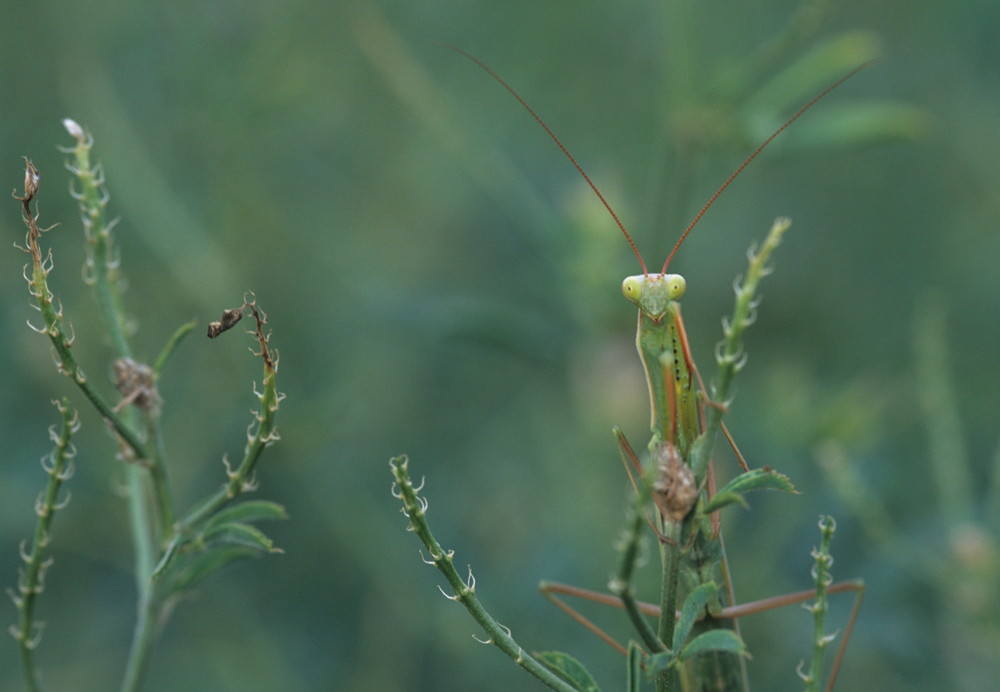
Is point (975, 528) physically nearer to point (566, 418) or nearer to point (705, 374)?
point (705, 374)

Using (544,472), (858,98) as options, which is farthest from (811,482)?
(858,98)

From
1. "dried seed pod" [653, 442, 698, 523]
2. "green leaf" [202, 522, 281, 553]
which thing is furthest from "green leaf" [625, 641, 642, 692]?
"green leaf" [202, 522, 281, 553]

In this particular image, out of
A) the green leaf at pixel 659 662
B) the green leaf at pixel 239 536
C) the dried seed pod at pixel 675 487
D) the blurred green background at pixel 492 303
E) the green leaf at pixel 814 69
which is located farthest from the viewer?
the blurred green background at pixel 492 303

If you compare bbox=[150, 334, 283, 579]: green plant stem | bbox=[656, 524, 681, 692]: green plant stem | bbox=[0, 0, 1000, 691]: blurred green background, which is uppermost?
bbox=[0, 0, 1000, 691]: blurred green background

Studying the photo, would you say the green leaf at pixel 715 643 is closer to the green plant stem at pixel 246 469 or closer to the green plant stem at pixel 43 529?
the green plant stem at pixel 246 469

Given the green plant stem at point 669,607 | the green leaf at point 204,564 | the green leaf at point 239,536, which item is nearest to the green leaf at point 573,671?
the green plant stem at point 669,607

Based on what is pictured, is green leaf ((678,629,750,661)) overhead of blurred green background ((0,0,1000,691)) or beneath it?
beneath

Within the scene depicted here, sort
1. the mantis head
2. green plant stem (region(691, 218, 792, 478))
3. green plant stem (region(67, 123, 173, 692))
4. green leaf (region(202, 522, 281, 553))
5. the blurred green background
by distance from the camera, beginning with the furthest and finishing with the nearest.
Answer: the blurred green background < the mantis head < green plant stem (region(67, 123, 173, 692)) < green leaf (region(202, 522, 281, 553)) < green plant stem (region(691, 218, 792, 478))

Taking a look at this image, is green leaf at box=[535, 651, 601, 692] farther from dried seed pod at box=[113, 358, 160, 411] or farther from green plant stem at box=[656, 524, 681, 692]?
dried seed pod at box=[113, 358, 160, 411]
